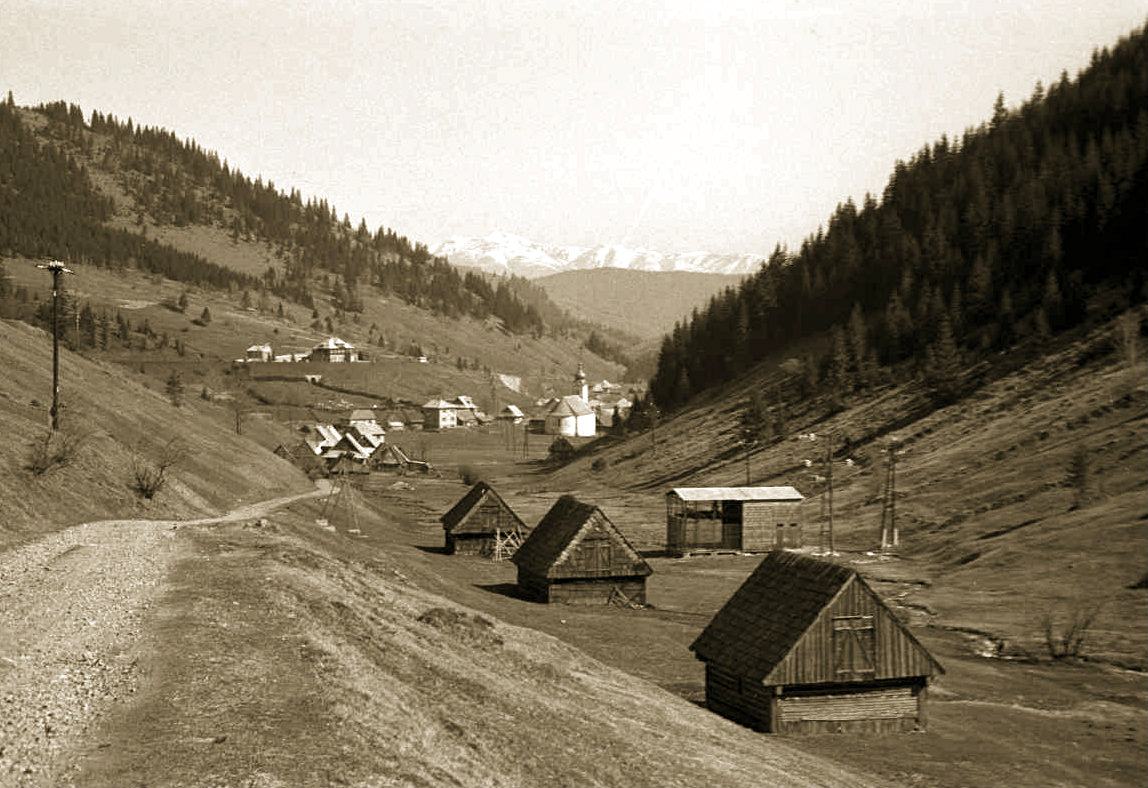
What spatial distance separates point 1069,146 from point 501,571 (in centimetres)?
12419

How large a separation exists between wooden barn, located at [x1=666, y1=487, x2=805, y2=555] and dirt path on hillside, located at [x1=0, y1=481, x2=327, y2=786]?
52.9 meters

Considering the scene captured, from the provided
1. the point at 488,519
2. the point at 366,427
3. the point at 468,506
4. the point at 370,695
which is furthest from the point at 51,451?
the point at 366,427

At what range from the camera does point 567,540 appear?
57.9m

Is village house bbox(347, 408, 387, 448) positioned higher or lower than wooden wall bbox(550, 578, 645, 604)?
higher

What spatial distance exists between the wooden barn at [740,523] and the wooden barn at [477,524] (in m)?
16.3

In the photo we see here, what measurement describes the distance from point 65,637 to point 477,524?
2083 inches

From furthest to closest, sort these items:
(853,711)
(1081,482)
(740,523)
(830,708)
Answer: (740,523) → (1081,482) → (853,711) → (830,708)

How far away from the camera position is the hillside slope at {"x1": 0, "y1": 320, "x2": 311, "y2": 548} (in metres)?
45.1

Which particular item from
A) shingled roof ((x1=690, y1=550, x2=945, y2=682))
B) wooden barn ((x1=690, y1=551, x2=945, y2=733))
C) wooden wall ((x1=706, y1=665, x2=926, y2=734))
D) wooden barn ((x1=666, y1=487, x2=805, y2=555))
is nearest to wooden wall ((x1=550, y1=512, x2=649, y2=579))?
shingled roof ((x1=690, y1=550, x2=945, y2=682))

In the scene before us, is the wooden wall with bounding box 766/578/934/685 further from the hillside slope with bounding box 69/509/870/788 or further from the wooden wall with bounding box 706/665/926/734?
the hillside slope with bounding box 69/509/870/788

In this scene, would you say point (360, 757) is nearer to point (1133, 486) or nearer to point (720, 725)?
point (720, 725)

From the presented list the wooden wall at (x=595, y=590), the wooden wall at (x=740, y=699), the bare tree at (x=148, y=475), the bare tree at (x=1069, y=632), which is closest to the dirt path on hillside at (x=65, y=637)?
the bare tree at (x=148, y=475)

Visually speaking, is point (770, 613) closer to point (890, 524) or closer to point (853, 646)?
point (853, 646)

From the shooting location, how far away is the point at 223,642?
2336cm
